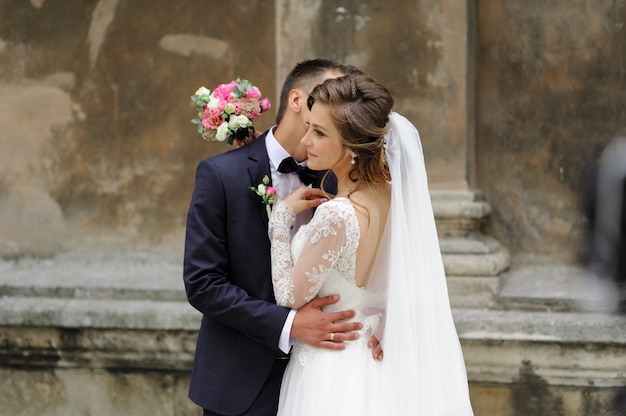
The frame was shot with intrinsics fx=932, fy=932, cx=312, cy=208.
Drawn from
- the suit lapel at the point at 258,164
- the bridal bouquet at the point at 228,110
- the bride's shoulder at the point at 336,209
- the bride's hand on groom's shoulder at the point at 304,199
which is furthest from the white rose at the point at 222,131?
the bride's shoulder at the point at 336,209

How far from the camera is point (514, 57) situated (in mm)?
4750

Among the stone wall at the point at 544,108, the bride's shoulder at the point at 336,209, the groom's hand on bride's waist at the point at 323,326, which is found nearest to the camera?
the bride's shoulder at the point at 336,209

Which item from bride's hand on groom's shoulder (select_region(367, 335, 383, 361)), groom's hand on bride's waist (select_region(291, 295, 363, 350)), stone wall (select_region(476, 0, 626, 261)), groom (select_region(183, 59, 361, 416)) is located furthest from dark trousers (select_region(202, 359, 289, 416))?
stone wall (select_region(476, 0, 626, 261))

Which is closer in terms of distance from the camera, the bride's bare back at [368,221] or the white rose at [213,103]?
the bride's bare back at [368,221]

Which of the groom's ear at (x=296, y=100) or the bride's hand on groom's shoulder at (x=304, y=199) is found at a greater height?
the groom's ear at (x=296, y=100)

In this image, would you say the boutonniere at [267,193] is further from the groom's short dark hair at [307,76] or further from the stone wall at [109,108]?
the stone wall at [109,108]

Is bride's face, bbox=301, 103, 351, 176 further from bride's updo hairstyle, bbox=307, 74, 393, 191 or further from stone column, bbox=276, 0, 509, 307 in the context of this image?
stone column, bbox=276, 0, 509, 307

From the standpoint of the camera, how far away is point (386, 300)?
293 cm

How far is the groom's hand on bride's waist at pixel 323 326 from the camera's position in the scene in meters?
2.94

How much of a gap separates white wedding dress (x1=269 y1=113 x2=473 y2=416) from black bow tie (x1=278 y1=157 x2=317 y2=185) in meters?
0.21

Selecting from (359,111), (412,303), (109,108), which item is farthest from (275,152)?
(109,108)

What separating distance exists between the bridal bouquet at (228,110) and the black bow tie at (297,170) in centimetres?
19

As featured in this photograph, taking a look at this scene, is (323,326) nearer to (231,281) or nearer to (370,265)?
(370,265)

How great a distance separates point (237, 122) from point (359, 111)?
51cm
